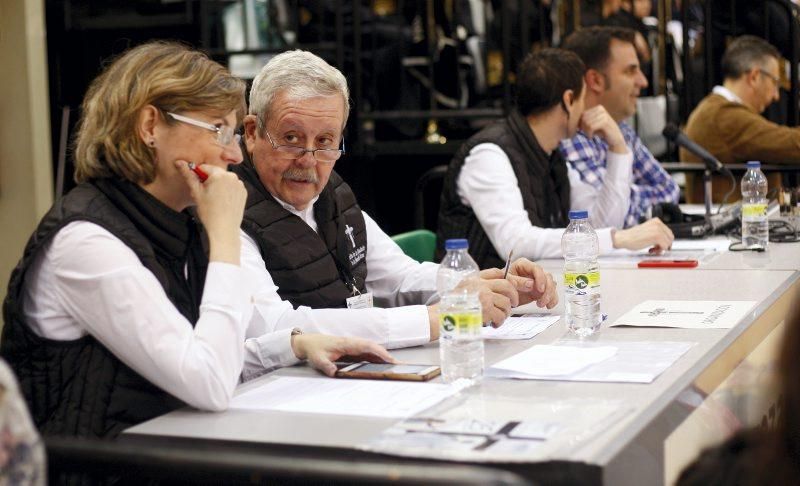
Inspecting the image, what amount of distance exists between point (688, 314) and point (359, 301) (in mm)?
747

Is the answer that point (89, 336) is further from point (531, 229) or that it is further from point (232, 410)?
point (531, 229)

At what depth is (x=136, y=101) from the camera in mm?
2188

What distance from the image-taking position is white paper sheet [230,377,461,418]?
1.87m

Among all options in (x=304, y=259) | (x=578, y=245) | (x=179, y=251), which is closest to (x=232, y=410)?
(x=179, y=251)

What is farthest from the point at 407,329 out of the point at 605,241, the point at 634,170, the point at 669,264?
the point at 634,170

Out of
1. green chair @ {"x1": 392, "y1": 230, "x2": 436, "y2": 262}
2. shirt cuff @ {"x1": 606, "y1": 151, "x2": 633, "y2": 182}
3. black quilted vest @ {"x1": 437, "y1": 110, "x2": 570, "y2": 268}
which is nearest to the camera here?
green chair @ {"x1": 392, "y1": 230, "x2": 436, "y2": 262}

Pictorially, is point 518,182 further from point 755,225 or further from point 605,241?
point 755,225

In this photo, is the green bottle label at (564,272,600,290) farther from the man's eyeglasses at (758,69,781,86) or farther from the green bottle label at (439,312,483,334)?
the man's eyeglasses at (758,69,781,86)

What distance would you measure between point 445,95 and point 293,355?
16.1 ft

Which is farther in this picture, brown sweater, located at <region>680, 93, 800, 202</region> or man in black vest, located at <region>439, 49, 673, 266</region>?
brown sweater, located at <region>680, 93, 800, 202</region>

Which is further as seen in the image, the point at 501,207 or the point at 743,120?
the point at 743,120

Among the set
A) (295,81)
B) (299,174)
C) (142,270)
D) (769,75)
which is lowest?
(142,270)

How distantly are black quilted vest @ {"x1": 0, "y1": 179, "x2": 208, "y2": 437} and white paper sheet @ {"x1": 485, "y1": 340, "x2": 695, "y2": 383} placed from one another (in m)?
0.63

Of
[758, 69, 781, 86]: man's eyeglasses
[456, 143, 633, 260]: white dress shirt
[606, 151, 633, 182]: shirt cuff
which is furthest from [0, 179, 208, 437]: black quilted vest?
[758, 69, 781, 86]: man's eyeglasses
